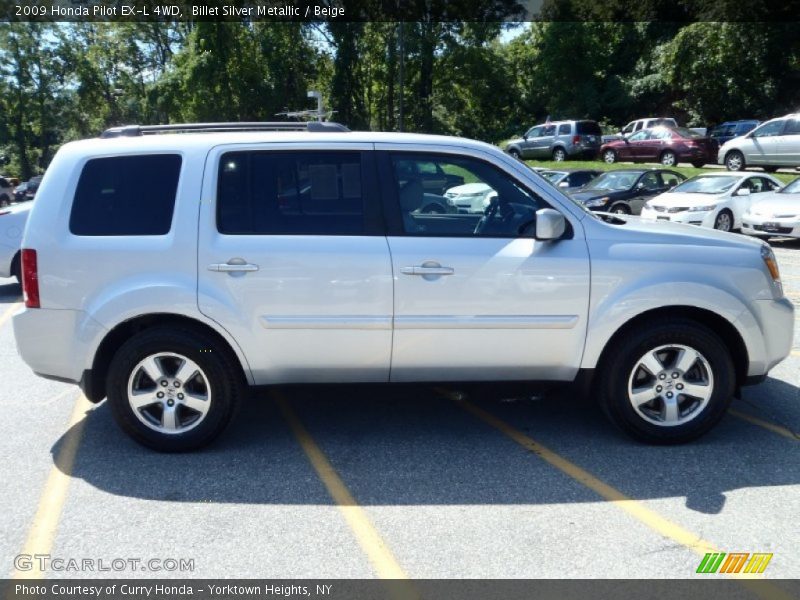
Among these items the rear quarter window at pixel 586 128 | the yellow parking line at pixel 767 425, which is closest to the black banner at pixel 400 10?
the rear quarter window at pixel 586 128

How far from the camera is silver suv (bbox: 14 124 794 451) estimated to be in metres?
4.35

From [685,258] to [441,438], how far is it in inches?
73.8

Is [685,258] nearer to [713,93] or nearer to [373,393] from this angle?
[373,393]

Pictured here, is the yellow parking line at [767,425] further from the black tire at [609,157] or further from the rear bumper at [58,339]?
the black tire at [609,157]

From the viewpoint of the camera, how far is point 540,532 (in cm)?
361

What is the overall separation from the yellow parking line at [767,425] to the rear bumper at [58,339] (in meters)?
4.23

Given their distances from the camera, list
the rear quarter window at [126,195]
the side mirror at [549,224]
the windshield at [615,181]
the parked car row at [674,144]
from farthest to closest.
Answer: the parked car row at [674,144] < the windshield at [615,181] < the rear quarter window at [126,195] < the side mirror at [549,224]

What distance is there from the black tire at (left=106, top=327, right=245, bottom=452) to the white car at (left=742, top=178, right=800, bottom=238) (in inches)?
474

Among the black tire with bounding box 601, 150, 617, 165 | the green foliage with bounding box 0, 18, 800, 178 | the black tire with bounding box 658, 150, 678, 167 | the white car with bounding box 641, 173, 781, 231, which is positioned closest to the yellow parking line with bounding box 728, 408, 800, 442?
the white car with bounding box 641, 173, 781, 231

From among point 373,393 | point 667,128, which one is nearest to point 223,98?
point 667,128

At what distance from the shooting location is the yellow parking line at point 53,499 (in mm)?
3506

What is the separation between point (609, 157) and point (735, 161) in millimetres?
7162

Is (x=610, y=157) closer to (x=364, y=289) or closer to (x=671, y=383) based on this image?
(x=671, y=383)
